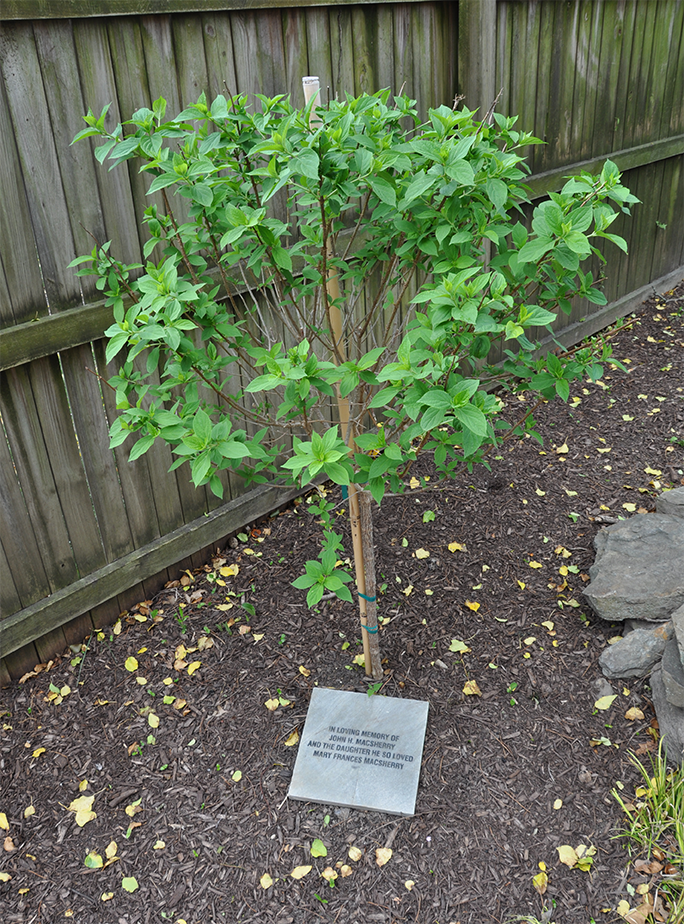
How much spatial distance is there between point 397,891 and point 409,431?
1510mm

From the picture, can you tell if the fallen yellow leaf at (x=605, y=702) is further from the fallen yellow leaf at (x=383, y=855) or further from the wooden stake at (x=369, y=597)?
the fallen yellow leaf at (x=383, y=855)

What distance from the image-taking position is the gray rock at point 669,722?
249 cm

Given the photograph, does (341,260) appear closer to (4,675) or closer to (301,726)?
(301,726)

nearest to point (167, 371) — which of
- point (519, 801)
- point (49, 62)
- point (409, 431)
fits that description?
point (409, 431)

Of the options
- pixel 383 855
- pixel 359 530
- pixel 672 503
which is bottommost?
pixel 383 855

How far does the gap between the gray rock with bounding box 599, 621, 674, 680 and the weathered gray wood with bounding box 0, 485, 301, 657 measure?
1.75 metres

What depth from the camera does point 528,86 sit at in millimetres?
4492

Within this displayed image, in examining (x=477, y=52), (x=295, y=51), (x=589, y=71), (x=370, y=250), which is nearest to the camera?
(x=370, y=250)

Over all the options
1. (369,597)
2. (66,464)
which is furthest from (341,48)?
(369,597)

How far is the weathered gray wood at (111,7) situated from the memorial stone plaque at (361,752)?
2.50 m

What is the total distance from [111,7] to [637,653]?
3.02 m

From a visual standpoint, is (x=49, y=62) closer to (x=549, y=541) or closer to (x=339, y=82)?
(x=339, y=82)

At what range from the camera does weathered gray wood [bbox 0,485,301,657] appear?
2918 millimetres

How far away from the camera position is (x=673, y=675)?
2488 millimetres
